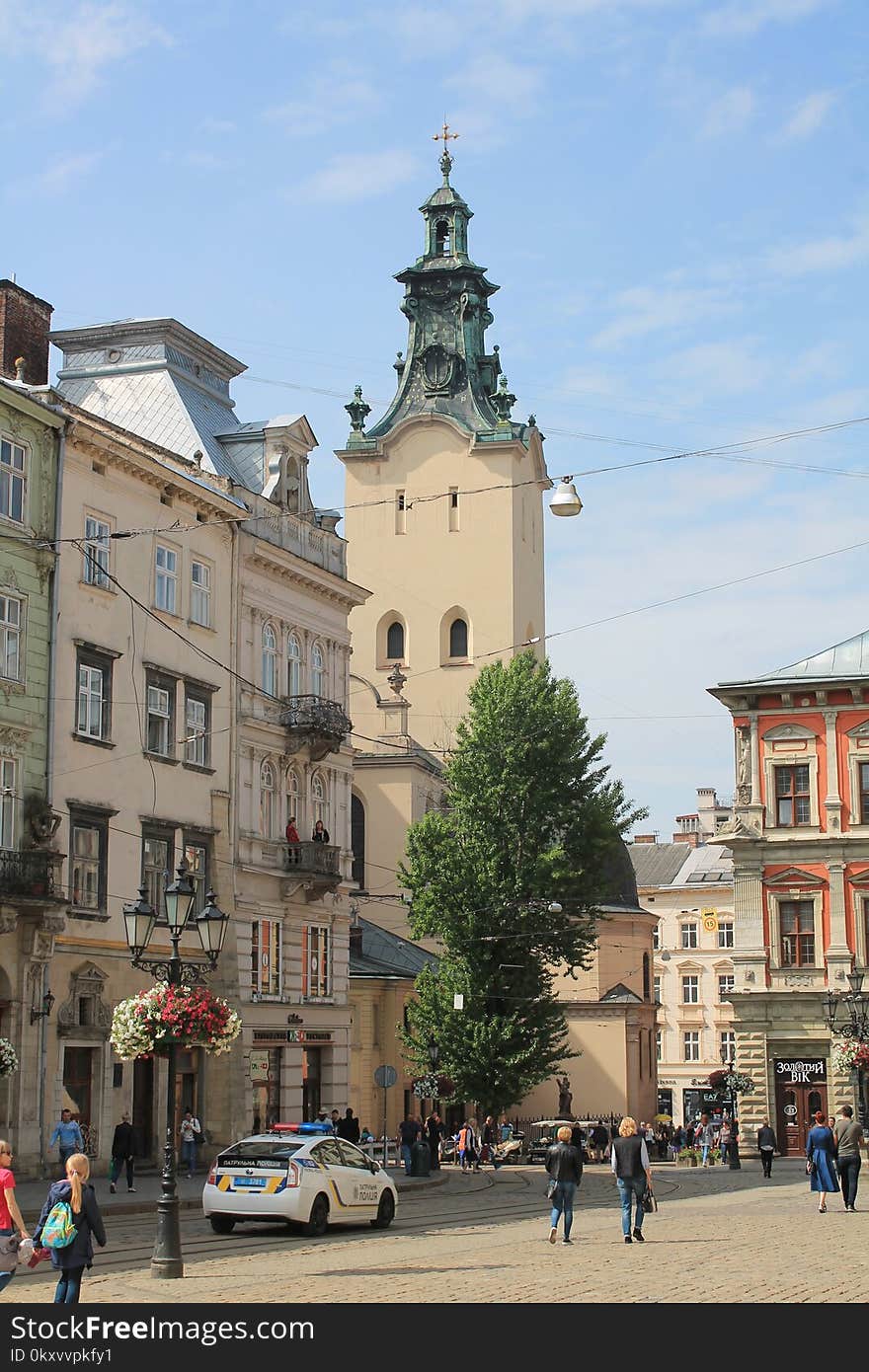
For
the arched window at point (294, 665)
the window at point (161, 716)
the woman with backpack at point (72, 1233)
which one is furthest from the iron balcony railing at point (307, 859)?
the woman with backpack at point (72, 1233)

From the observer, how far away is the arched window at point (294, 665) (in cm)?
4733

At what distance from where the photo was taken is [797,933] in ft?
191

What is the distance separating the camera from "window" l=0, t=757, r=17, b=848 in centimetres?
3512

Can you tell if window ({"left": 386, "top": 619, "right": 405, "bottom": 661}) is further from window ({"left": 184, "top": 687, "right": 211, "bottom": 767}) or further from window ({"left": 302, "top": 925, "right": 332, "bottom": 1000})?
window ({"left": 184, "top": 687, "right": 211, "bottom": 767})

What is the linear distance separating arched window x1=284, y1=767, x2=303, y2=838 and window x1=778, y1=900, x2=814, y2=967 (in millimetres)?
18657

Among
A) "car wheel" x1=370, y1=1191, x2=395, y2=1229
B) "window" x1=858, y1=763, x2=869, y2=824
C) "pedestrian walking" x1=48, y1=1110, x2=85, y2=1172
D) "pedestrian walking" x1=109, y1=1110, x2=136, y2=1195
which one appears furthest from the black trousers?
"window" x1=858, y1=763, x2=869, y2=824

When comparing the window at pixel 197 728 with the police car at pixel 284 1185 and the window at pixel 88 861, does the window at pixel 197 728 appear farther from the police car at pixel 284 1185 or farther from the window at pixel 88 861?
the police car at pixel 284 1185

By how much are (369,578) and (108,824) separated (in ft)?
149

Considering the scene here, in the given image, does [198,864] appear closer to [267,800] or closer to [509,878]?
[267,800]

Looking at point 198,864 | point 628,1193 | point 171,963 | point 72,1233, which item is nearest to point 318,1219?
point 628,1193

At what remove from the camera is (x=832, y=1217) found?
29000 mm

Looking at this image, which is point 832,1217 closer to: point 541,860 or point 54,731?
point 54,731

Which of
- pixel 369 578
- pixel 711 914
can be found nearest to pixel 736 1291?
→ pixel 369 578

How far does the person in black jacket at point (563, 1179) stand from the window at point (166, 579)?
20.5 metres
